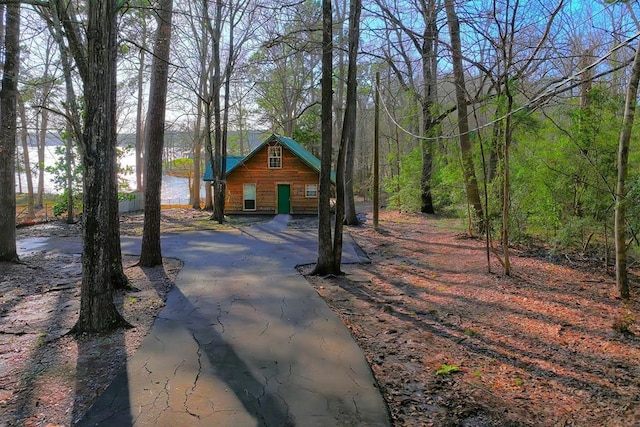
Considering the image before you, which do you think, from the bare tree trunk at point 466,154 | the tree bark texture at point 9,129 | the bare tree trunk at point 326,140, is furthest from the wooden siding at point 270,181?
the bare tree trunk at point 326,140

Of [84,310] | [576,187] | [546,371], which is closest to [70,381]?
[84,310]

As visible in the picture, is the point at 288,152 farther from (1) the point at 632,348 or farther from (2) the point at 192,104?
(1) the point at 632,348

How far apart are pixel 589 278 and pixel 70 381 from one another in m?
8.55

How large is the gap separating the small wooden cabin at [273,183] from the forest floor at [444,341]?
16.6 metres

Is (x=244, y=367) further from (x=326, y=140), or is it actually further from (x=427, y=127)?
(x=427, y=127)

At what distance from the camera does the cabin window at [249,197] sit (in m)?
26.1

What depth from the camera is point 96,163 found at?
15.5 feet

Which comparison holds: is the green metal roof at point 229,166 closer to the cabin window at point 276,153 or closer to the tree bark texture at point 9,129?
the cabin window at point 276,153

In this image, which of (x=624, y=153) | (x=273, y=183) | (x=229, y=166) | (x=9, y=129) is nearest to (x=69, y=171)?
(x=229, y=166)

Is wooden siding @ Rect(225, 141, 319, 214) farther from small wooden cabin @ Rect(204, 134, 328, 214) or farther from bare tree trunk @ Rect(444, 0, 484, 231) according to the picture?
bare tree trunk @ Rect(444, 0, 484, 231)

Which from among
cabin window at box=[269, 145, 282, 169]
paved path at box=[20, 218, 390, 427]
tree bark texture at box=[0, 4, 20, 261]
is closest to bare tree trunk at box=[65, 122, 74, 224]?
tree bark texture at box=[0, 4, 20, 261]

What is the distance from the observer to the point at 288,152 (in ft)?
84.8

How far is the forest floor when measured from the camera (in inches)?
137

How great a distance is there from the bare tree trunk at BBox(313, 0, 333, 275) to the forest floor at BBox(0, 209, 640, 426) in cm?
53
